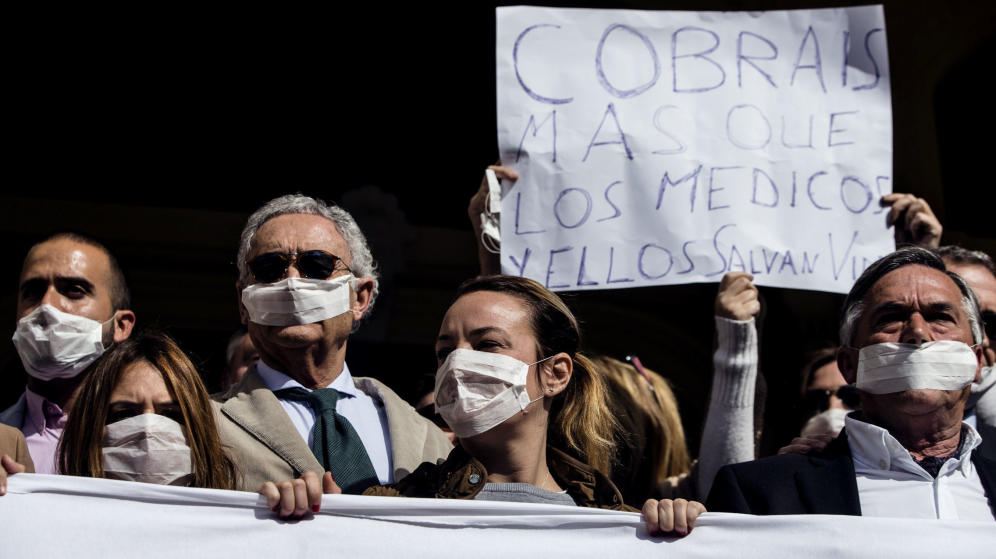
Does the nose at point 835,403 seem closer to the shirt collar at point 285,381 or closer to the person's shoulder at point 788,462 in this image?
the person's shoulder at point 788,462

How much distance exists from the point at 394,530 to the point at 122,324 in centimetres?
136

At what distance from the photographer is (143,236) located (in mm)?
5750

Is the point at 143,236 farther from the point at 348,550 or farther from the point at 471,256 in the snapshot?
the point at 348,550

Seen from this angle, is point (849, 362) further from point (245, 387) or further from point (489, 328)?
point (245, 387)

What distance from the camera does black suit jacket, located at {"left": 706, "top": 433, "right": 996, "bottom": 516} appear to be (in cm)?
265

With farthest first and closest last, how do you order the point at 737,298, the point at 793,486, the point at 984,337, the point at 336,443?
the point at 737,298, the point at 984,337, the point at 336,443, the point at 793,486

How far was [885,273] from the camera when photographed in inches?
Result: 119

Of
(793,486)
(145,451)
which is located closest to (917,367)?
(793,486)

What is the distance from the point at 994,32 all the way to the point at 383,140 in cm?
304

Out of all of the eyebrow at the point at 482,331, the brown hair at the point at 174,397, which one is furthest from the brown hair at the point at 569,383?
the brown hair at the point at 174,397

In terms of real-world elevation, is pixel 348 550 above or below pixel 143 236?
below

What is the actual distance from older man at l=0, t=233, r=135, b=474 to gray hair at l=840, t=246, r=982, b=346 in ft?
6.25

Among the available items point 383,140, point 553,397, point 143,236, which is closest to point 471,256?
point 383,140

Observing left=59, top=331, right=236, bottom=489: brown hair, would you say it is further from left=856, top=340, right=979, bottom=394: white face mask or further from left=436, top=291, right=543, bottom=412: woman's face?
left=856, top=340, right=979, bottom=394: white face mask
